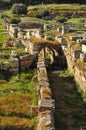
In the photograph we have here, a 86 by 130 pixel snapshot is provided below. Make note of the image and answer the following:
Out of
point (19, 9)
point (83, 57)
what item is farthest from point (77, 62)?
point (19, 9)

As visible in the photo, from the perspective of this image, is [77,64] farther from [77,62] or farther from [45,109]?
[45,109]

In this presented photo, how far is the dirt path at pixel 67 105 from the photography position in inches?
868

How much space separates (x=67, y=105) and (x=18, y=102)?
386 cm

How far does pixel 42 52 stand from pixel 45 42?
219 cm

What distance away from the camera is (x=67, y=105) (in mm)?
25625

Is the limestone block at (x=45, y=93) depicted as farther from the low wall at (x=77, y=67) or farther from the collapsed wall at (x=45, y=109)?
the low wall at (x=77, y=67)

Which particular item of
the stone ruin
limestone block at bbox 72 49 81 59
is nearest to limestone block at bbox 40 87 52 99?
the stone ruin

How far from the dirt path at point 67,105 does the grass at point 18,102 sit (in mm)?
1547

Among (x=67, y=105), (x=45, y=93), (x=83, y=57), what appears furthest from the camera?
(x=83, y=57)

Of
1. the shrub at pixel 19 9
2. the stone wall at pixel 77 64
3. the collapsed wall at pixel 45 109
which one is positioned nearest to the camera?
the collapsed wall at pixel 45 109

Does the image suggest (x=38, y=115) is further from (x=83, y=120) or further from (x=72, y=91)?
(x=72, y=91)

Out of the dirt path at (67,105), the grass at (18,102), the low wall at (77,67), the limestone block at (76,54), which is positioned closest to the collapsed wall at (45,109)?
the grass at (18,102)

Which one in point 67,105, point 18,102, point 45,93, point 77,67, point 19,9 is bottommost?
point 19,9

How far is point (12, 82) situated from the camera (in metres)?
28.8
